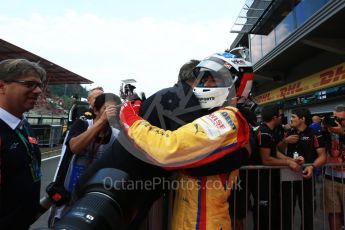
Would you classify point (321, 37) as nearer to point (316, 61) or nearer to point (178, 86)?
point (316, 61)

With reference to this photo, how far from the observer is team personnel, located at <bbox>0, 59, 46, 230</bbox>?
159 centimetres

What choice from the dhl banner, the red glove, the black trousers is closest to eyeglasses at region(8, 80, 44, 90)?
the red glove

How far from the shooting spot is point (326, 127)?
14.0 ft

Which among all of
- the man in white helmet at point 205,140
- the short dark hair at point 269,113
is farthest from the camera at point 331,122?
the man in white helmet at point 205,140

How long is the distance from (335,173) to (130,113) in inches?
137

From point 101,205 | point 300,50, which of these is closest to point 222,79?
point 101,205

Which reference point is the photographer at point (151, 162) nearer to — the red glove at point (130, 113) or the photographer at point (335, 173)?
the red glove at point (130, 113)

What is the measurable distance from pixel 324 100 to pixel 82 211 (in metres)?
10.3

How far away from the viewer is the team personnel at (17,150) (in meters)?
1.59

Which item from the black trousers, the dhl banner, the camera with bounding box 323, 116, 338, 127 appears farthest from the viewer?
the dhl banner

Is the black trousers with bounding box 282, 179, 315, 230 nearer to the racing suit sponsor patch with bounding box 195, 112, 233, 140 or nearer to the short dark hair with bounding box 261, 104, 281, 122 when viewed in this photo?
the short dark hair with bounding box 261, 104, 281, 122

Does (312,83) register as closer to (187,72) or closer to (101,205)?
(187,72)

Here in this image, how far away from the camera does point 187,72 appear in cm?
172

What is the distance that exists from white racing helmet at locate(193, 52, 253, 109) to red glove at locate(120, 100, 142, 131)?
32 centimetres
